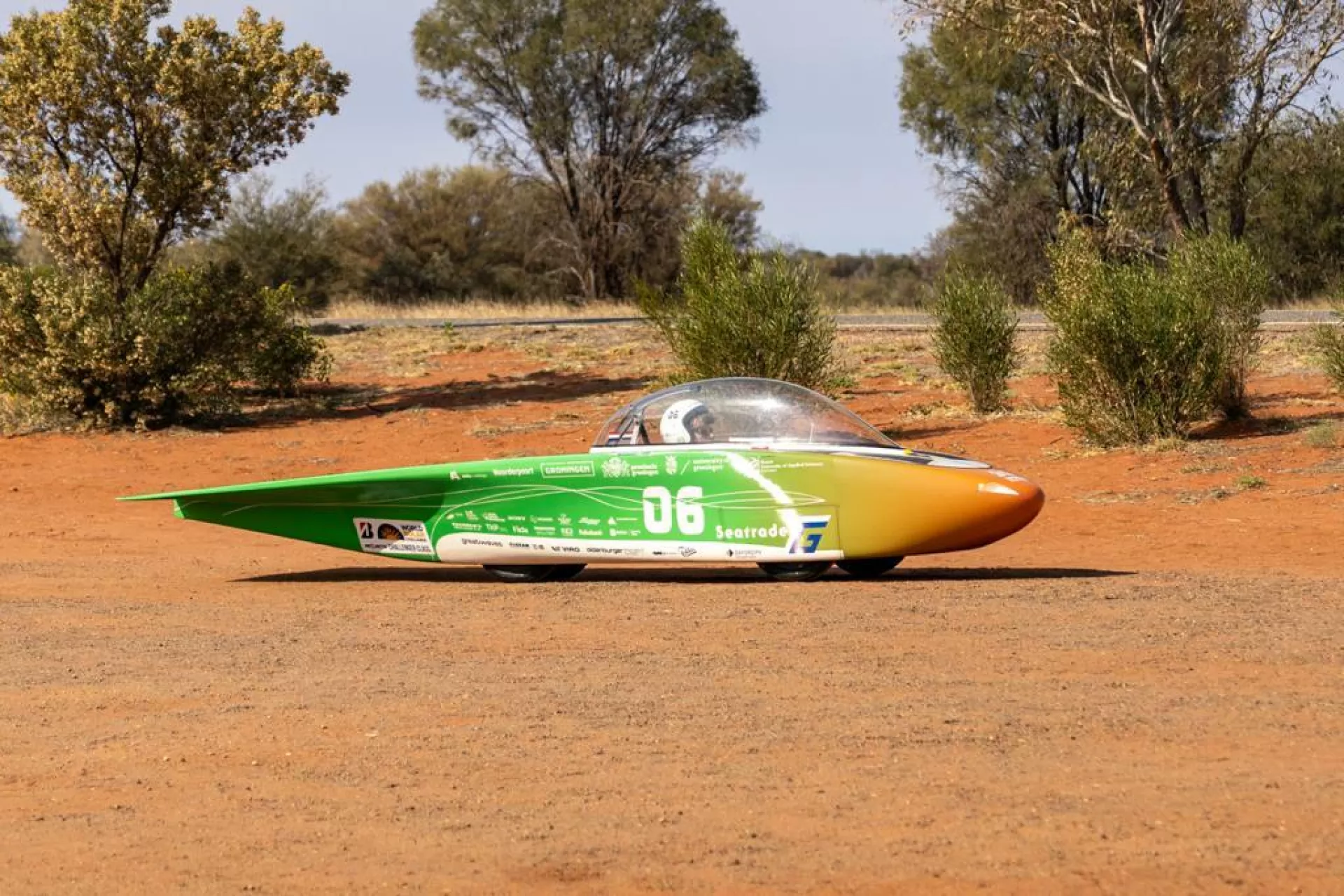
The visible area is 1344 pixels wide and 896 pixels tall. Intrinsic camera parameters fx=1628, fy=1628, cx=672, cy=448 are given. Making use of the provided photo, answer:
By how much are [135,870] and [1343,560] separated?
9.07 metres

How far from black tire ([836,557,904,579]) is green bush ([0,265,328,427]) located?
47.9ft

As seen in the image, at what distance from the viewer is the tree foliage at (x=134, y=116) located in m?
22.9

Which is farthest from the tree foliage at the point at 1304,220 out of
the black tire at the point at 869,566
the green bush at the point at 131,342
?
the black tire at the point at 869,566

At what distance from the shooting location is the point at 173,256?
43.5m

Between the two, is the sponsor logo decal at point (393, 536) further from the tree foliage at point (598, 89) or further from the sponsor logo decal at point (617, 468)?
the tree foliage at point (598, 89)

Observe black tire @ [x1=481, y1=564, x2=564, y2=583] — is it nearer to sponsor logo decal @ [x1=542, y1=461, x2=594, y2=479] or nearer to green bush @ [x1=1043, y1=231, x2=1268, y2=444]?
sponsor logo decal @ [x1=542, y1=461, x2=594, y2=479]

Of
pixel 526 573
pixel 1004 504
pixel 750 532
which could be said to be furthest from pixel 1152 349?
pixel 526 573

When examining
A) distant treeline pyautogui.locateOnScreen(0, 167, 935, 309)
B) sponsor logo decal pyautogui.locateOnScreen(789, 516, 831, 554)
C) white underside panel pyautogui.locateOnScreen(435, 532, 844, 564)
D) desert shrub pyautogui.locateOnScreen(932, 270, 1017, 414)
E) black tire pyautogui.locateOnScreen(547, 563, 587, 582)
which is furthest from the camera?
distant treeline pyautogui.locateOnScreen(0, 167, 935, 309)

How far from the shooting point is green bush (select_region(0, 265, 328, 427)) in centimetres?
2248

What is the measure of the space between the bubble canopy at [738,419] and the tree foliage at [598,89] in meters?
38.8

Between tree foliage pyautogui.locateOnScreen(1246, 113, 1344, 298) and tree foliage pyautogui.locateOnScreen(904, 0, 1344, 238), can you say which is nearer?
tree foliage pyautogui.locateOnScreen(904, 0, 1344, 238)

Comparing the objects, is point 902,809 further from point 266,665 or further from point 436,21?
point 436,21

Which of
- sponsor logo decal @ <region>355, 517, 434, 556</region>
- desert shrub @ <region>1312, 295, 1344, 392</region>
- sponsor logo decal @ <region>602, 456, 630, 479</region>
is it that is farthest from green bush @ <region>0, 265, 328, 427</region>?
desert shrub @ <region>1312, 295, 1344, 392</region>

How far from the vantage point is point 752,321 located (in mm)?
19609
